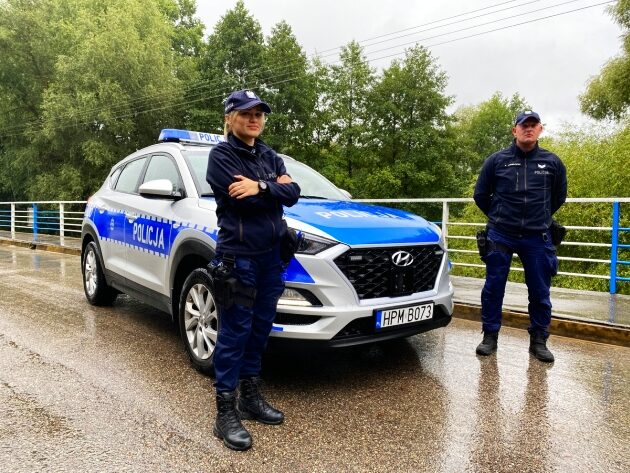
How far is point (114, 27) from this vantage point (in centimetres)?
2589

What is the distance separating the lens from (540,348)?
4238 mm

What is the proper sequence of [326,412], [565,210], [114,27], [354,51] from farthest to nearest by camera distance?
1. [354,51]
2. [114,27]
3. [565,210]
4. [326,412]

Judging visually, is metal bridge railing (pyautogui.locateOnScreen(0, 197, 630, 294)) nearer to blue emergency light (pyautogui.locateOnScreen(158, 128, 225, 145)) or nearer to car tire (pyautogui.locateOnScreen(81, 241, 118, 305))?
blue emergency light (pyautogui.locateOnScreen(158, 128, 225, 145))

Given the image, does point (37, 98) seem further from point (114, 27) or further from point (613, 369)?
point (613, 369)

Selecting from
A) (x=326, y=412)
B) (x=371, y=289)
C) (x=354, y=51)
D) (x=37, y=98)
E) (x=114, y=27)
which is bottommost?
(x=326, y=412)

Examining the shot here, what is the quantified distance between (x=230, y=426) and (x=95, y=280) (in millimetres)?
3846

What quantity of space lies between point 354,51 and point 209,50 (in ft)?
34.2

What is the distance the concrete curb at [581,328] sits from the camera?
4652mm

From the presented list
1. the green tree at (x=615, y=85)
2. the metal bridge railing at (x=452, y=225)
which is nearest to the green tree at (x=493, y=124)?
the green tree at (x=615, y=85)

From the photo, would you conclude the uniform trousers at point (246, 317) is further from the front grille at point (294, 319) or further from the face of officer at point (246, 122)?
the face of officer at point (246, 122)

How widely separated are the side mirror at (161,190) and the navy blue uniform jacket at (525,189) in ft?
8.75

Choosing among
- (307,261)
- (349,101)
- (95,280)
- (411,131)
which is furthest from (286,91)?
(307,261)

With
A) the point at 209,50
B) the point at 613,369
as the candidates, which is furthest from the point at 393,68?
the point at 613,369

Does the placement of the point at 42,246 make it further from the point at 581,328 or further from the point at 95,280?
the point at 581,328
